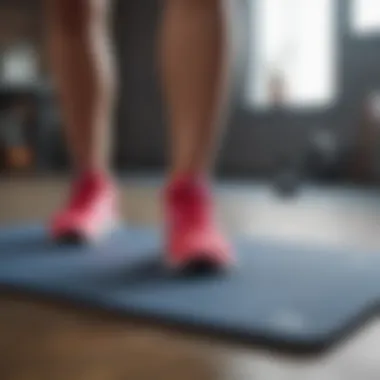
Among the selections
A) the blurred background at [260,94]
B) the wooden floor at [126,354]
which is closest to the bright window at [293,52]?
the blurred background at [260,94]

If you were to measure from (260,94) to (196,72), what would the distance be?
2.63 metres

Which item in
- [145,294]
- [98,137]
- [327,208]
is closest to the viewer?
[145,294]

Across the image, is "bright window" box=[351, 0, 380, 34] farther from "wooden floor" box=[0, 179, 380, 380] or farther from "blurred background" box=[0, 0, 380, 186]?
"wooden floor" box=[0, 179, 380, 380]

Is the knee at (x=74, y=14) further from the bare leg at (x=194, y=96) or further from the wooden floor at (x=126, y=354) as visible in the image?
the wooden floor at (x=126, y=354)

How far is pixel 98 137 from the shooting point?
1.48 m

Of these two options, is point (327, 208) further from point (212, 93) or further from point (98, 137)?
point (212, 93)

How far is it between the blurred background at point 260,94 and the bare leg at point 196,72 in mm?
1790

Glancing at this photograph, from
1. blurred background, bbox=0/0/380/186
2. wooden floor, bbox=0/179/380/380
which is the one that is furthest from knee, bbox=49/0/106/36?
blurred background, bbox=0/0/380/186

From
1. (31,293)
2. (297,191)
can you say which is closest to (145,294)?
(31,293)

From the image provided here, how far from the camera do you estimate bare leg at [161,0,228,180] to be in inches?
45.3

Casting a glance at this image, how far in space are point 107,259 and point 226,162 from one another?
2.65m

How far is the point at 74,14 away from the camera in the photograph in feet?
4.71

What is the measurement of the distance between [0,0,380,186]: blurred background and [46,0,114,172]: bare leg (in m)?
1.55

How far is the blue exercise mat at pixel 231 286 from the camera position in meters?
0.81
